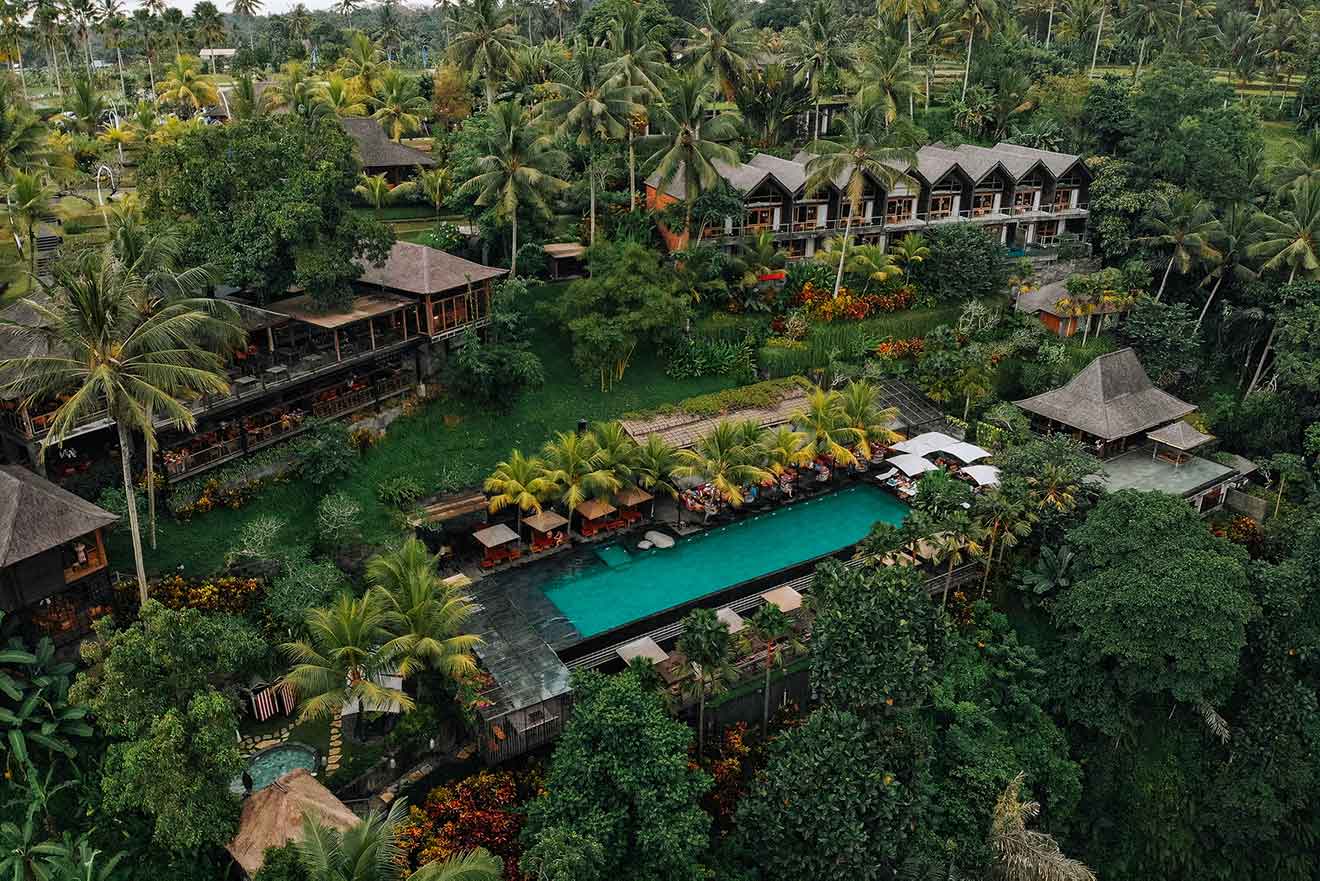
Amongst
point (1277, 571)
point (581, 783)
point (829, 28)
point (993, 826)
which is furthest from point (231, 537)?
point (829, 28)

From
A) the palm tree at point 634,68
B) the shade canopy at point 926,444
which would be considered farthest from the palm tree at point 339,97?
the shade canopy at point 926,444

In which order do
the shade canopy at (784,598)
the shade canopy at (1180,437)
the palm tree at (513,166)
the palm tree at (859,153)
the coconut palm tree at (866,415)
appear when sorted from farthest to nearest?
1. the palm tree at (859,153)
2. the palm tree at (513,166)
3. the shade canopy at (1180,437)
4. the coconut palm tree at (866,415)
5. the shade canopy at (784,598)

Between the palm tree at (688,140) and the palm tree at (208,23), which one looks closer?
the palm tree at (688,140)

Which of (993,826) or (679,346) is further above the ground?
(679,346)

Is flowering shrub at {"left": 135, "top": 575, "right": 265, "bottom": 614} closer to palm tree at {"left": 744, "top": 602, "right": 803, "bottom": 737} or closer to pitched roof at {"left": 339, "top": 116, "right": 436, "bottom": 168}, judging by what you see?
palm tree at {"left": 744, "top": 602, "right": 803, "bottom": 737}

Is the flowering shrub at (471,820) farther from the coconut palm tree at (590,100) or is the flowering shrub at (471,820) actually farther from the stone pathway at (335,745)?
the coconut palm tree at (590,100)

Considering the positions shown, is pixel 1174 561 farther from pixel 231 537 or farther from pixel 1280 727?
pixel 231 537

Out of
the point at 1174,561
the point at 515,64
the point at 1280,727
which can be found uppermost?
the point at 515,64
